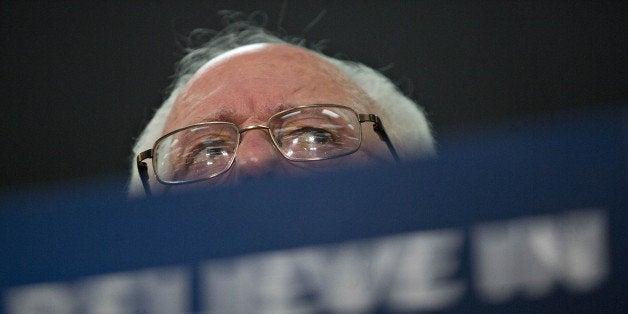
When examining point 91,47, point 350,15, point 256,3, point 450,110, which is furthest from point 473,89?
point 91,47

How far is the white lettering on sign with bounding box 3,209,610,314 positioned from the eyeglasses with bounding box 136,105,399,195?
70cm

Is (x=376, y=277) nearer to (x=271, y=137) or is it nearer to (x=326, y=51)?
(x=271, y=137)

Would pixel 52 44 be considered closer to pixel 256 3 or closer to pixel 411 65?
pixel 256 3

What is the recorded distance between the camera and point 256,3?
1.62 meters

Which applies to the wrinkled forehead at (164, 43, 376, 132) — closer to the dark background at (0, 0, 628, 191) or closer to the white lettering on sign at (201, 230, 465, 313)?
the dark background at (0, 0, 628, 191)

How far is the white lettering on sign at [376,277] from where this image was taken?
34 centimetres

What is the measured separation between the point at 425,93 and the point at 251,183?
117 cm

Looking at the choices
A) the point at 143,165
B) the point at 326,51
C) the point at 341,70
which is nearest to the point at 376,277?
the point at 143,165

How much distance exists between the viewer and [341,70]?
1.39 meters

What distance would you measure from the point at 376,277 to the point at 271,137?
741mm

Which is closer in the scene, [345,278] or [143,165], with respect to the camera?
[345,278]

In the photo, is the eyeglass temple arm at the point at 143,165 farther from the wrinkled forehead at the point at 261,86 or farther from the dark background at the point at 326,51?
the dark background at the point at 326,51

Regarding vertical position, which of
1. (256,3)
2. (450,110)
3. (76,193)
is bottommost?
(450,110)

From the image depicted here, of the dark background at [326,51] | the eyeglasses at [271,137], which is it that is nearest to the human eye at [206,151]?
the eyeglasses at [271,137]
